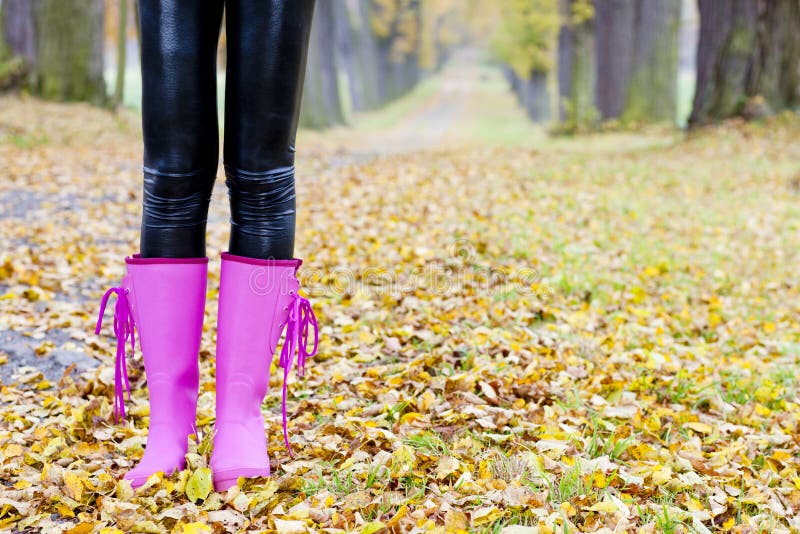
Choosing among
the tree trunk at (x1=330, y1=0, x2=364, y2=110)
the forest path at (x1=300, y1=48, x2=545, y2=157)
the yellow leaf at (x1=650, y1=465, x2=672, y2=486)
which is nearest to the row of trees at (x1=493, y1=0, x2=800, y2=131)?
the forest path at (x1=300, y1=48, x2=545, y2=157)

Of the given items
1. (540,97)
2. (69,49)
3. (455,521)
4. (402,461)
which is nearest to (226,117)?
(402,461)

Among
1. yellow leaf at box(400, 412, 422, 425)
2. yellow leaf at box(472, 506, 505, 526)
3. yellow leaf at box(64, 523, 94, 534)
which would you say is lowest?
yellow leaf at box(64, 523, 94, 534)

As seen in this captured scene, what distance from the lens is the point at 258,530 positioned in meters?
1.67

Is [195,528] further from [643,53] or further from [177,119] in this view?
[643,53]

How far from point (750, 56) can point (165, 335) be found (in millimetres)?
10410

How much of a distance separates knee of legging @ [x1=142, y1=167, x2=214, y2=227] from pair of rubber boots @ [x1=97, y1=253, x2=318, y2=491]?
108 millimetres

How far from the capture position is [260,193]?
5.87 feet

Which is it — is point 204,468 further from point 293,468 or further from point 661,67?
point 661,67

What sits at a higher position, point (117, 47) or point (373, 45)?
point (373, 45)

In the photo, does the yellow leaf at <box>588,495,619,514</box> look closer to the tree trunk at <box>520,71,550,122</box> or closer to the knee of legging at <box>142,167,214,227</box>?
the knee of legging at <box>142,167,214,227</box>

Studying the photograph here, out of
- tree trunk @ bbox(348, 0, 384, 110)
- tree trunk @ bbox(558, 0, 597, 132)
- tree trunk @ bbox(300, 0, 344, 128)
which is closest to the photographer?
tree trunk @ bbox(558, 0, 597, 132)

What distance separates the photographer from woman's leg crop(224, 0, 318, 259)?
1.69 metres

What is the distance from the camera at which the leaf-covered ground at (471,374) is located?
1.78 metres

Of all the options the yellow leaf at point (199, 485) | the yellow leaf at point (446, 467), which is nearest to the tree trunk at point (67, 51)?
the yellow leaf at point (199, 485)
